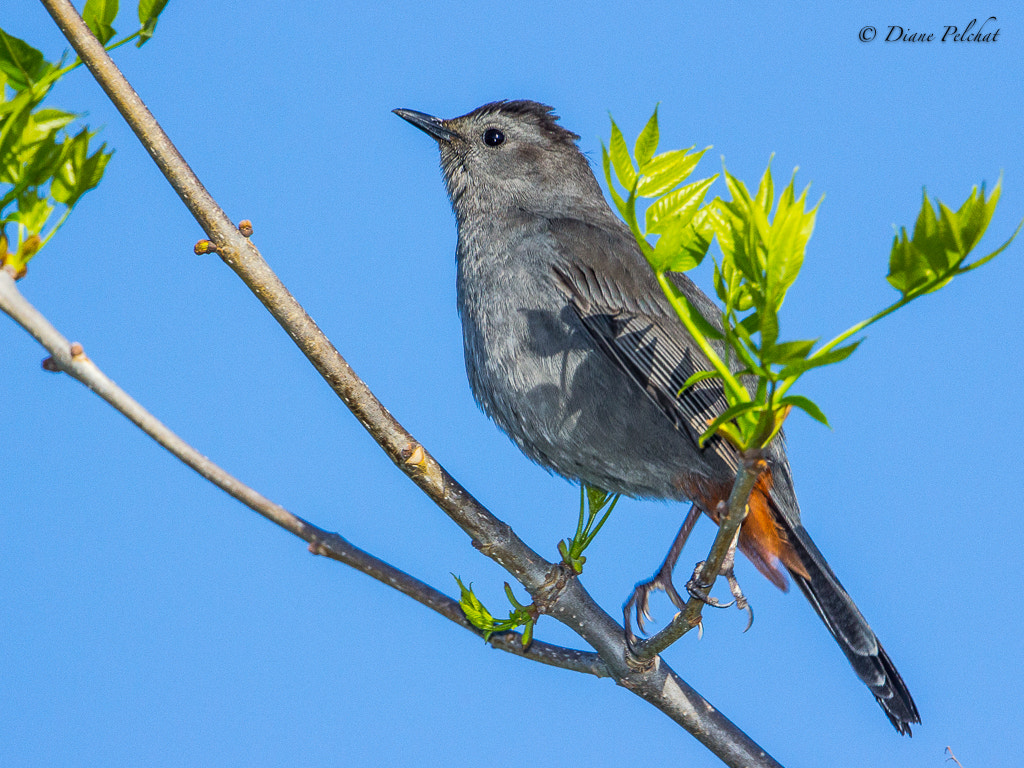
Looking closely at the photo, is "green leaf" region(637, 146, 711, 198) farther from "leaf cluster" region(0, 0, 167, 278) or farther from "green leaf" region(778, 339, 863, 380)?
"leaf cluster" region(0, 0, 167, 278)

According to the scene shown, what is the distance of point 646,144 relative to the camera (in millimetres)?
2205

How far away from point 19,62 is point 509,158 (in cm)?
345

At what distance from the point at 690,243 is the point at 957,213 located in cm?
61

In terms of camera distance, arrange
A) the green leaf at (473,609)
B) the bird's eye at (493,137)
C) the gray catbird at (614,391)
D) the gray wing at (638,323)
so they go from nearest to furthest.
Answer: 1. the green leaf at (473,609)
2. the gray wing at (638,323)
3. the gray catbird at (614,391)
4. the bird's eye at (493,137)

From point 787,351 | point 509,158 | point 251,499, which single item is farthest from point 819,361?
point 509,158

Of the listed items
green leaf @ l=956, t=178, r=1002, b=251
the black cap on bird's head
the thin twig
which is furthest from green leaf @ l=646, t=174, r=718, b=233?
the black cap on bird's head

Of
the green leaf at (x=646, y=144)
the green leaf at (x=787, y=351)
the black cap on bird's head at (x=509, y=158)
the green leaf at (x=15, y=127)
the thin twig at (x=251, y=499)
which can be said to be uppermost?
the black cap on bird's head at (x=509, y=158)

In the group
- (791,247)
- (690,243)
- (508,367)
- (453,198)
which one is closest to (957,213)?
(791,247)

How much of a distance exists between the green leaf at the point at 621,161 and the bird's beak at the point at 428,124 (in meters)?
3.86

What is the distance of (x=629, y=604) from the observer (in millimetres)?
4730

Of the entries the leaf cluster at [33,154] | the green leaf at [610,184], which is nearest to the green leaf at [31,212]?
the leaf cluster at [33,154]

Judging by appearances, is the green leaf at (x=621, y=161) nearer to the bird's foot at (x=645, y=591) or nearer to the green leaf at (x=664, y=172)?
the green leaf at (x=664, y=172)

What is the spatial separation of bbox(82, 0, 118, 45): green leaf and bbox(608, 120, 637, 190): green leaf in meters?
1.52

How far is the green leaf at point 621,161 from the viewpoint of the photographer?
2.17 metres
